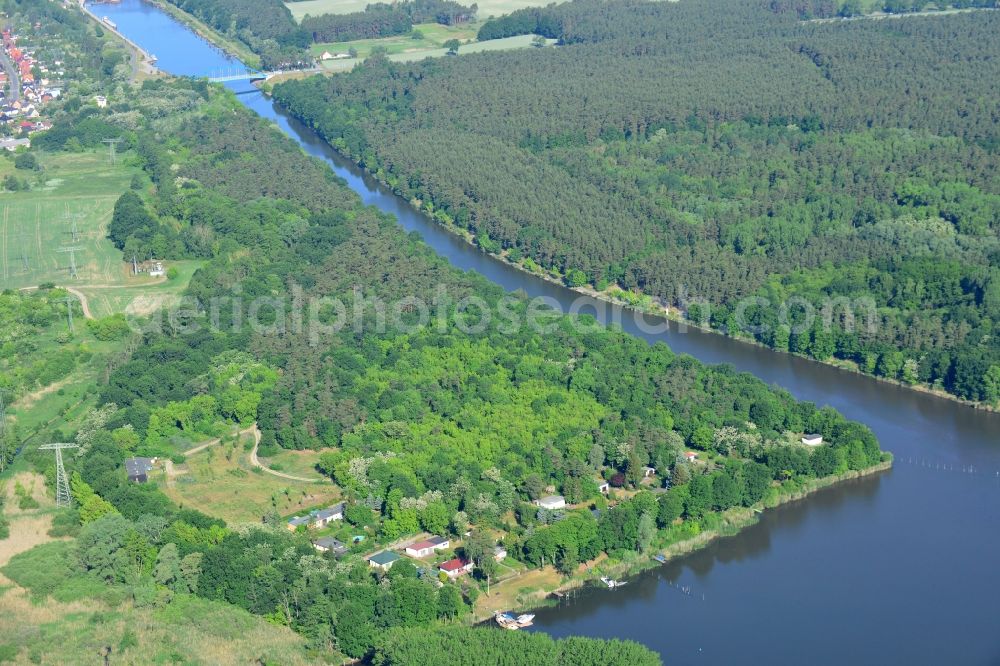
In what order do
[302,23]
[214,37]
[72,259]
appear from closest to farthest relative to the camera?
1. [72,259]
2. [302,23]
3. [214,37]

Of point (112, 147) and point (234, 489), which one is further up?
point (112, 147)

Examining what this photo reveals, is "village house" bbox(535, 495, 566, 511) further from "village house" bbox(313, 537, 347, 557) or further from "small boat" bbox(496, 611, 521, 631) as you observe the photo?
"village house" bbox(313, 537, 347, 557)

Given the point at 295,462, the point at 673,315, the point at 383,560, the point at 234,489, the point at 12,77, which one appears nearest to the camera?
the point at 383,560

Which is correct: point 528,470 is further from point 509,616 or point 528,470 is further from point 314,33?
point 314,33

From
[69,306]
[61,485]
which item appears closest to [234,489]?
[61,485]

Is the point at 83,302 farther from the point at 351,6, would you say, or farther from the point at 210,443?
the point at 351,6

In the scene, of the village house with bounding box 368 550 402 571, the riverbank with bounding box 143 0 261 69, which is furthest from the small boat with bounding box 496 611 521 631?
the riverbank with bounding box 143 0 261 69

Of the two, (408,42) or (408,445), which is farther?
(408,42)

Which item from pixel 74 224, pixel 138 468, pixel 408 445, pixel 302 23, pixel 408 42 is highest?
pixel 302 23
